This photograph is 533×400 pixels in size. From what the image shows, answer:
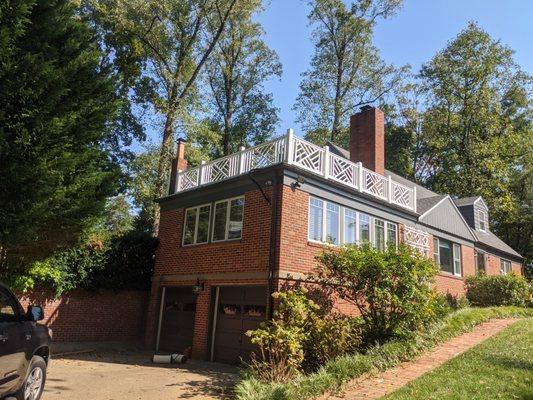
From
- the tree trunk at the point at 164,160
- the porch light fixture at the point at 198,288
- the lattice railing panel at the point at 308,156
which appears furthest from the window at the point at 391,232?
the tree trunk at the point at 164,160

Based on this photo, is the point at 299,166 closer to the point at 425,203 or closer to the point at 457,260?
the point at 425,203

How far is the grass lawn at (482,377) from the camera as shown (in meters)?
7.26

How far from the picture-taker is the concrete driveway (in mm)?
8805

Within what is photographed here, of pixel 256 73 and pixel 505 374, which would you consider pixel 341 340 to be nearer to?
pixel 505 374

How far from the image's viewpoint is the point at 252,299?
44.1ft

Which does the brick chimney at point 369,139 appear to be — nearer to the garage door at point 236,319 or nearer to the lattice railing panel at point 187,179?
the lattice railing panel at point 187,179

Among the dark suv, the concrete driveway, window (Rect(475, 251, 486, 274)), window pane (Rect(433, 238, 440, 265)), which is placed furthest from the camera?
window (Rect(475, 251, 486, 274))

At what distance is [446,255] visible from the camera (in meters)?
21.0

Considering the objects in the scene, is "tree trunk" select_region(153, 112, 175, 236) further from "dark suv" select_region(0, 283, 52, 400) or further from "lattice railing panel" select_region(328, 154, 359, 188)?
"dark suv" select_region(0, 283, 52, 400)

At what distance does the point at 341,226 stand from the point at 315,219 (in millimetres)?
1246

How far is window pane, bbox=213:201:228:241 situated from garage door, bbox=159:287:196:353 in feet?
7.76

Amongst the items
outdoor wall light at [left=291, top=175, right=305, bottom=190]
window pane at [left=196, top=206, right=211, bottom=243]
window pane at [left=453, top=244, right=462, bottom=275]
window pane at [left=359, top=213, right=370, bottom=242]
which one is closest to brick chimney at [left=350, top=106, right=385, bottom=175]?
window pane at [left=359, top=213, right=370, bottom=242]

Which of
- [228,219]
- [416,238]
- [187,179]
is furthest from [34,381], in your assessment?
[416,238]

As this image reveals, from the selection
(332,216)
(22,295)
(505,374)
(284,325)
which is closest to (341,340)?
(284,325)
